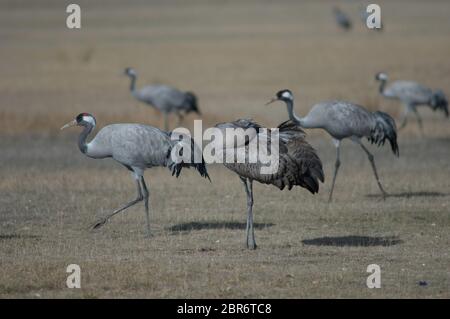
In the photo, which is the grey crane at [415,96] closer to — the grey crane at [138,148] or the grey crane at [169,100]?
the grey crane at [169,100]

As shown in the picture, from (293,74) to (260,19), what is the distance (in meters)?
23.5

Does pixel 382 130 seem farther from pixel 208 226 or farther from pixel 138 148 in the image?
pixel 138 148

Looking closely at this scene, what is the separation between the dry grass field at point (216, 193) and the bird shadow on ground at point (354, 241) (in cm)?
2

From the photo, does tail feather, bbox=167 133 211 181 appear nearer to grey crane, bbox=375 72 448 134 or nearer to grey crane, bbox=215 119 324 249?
grey crane, bbox=215 119 324 249

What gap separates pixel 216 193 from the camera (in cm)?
1419

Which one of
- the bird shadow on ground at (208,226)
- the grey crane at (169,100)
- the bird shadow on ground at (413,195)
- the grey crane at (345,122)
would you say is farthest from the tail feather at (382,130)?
the grey crane at (169,100)

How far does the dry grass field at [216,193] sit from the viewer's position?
9.04 m

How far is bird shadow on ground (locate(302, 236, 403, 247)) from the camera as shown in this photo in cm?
1062

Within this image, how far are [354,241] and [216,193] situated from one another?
371 centimetres
